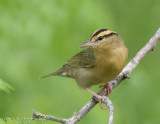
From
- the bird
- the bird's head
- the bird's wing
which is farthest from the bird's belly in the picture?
the bird's head

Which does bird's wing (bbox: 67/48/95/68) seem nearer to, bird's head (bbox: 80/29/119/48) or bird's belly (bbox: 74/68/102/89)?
bird's belly (bbox: 74/68/102/89)

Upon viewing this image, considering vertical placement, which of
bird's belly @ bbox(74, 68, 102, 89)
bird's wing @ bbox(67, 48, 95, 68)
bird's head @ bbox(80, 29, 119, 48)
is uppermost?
bird's head @ bbox(80, 29, 119, 48)

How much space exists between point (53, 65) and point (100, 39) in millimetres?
1672

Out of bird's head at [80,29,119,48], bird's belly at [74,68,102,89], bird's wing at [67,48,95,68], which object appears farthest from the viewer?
bird's wing at [67,48,95,68]

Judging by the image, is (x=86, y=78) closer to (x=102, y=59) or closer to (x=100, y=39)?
(x=102, y=59)

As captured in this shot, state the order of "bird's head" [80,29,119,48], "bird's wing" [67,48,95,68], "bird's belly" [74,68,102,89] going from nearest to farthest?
"bird's head" [80,29,119,48] < "bird's belly" [74,68,102,89] < "bird's wing" [67,48,95,68]

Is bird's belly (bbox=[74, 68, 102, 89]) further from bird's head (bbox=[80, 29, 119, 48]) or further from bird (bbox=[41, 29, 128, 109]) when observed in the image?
bird's head (bbox=[80, 29, 119, 48])

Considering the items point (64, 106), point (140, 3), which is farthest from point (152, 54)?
point (64, 106)

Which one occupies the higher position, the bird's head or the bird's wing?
the bird's head

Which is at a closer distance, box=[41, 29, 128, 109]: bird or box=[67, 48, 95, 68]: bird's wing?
box=[41, 29, 128, 109]: bird

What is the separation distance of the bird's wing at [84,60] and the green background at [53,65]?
0.19 m

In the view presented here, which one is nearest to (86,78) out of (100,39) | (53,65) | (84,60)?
(84,60)

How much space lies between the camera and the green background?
267 inches

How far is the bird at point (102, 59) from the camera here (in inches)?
251
